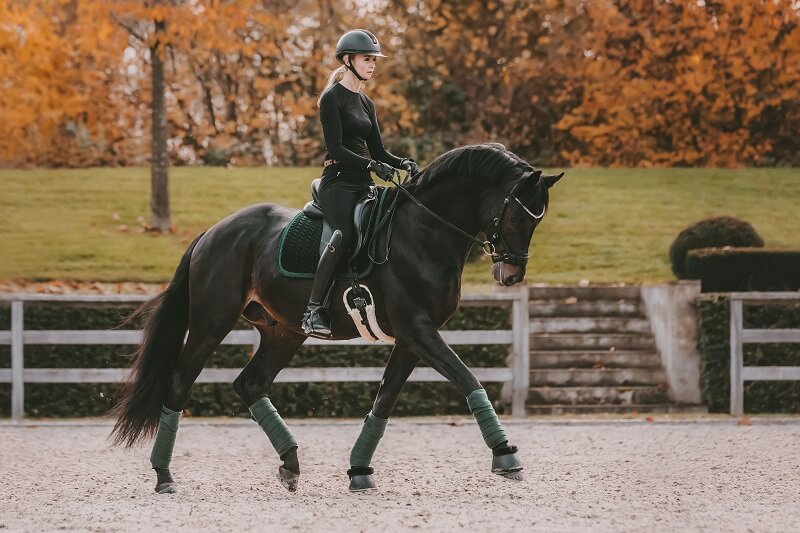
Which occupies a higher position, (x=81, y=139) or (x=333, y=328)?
(x=81, y=139)

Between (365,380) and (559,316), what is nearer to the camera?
(365,380)

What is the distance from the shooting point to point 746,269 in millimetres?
14422

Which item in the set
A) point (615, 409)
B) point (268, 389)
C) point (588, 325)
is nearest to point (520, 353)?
point (615, 409)

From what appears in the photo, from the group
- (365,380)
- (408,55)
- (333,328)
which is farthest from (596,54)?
(333,328)

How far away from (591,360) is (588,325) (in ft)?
2.16

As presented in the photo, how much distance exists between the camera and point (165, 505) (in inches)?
268

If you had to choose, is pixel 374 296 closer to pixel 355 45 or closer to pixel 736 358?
pixel 355 45

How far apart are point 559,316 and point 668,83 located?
7.63m

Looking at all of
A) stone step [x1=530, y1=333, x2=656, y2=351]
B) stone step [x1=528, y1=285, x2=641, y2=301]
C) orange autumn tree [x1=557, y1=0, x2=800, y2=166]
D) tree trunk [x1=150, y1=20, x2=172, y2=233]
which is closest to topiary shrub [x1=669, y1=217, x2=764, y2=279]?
stone step [x1=528, y1=285, x2=641, y2=301]

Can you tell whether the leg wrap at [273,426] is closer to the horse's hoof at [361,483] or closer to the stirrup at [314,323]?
the horse's hoof at [361,483]

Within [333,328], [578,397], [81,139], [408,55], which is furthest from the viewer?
[81,139]

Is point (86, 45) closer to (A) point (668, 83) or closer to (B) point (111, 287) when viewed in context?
(B) point (111, 287)

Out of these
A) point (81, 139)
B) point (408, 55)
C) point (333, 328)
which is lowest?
point (333, 328)

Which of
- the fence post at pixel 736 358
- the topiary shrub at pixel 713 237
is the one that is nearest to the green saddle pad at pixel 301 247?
the fence post at pixel 736 358
